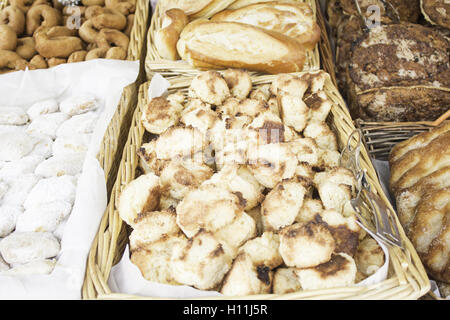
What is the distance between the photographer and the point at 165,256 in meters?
1.08

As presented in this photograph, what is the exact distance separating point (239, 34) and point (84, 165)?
93cm

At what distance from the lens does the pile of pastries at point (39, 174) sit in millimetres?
1184

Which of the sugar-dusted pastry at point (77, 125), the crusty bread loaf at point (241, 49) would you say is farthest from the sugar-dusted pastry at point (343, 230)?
the sugar-dusted pastry at point (77, 125)

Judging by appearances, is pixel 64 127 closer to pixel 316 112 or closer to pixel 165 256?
pixel 165 256

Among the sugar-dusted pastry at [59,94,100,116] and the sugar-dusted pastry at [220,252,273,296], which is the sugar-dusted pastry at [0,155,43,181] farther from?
the sugar-dusted pastry at [220,252,273,296]

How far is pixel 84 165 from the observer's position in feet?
4.52

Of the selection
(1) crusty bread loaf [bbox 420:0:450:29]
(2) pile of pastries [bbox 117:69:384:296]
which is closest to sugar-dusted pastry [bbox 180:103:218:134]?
(2) pile of pastries [bbox 117:69:384:296]

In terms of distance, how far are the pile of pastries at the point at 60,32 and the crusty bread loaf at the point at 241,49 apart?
20.7 inches

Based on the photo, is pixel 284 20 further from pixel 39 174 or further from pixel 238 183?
pixel 39 174

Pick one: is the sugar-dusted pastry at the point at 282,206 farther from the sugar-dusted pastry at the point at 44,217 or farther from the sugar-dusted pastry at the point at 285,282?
the sugar-dusted pastry at the point at 44,217

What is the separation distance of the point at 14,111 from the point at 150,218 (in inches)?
42.4

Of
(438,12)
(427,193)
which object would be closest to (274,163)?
(427,193)

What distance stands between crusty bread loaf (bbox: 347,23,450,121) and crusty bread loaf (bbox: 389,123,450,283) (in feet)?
1.01

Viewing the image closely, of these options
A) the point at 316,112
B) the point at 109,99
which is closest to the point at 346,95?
the point at 316,112
